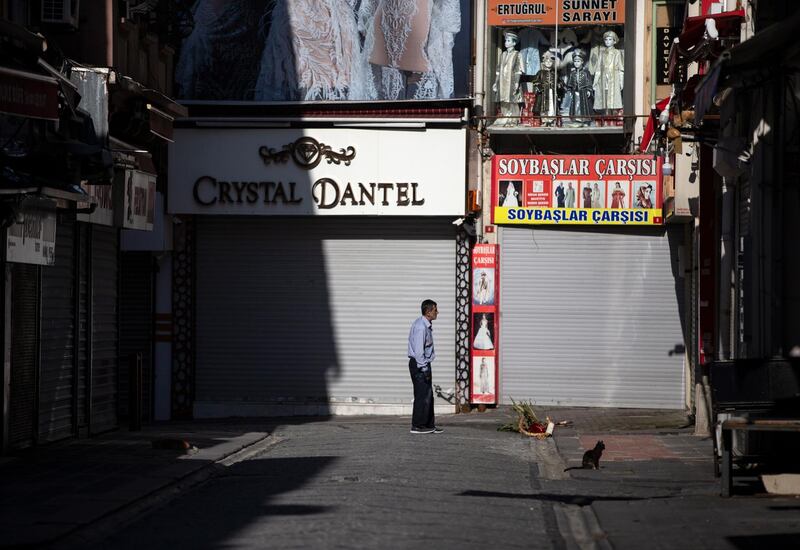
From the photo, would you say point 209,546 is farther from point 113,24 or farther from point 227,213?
point 227,213

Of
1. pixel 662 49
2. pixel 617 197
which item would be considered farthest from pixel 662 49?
pixel 617 197

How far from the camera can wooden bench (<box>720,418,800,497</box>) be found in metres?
11.5

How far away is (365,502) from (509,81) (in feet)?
46.9

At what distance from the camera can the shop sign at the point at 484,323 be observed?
23656mm

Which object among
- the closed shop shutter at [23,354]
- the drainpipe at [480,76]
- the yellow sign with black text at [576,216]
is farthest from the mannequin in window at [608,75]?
the closed shop shutter at [23,354]

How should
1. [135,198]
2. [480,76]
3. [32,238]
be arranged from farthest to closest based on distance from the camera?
[480,76], [135,198], [32,238]

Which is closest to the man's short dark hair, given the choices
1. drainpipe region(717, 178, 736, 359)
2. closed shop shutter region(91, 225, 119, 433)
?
drainpipe region(717, 178, 736, 359)

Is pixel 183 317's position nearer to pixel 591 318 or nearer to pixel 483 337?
pixel 483 337

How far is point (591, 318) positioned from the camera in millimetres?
23719

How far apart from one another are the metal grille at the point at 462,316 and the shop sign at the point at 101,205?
741 centimetres

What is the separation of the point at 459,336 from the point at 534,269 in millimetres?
1724

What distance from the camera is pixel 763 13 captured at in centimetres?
1462

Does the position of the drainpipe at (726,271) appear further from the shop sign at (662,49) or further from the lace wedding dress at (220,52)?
the lace wedding dress at (220,52)

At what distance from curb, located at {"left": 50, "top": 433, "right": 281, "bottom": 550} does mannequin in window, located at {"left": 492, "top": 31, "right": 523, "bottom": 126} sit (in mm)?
9860
